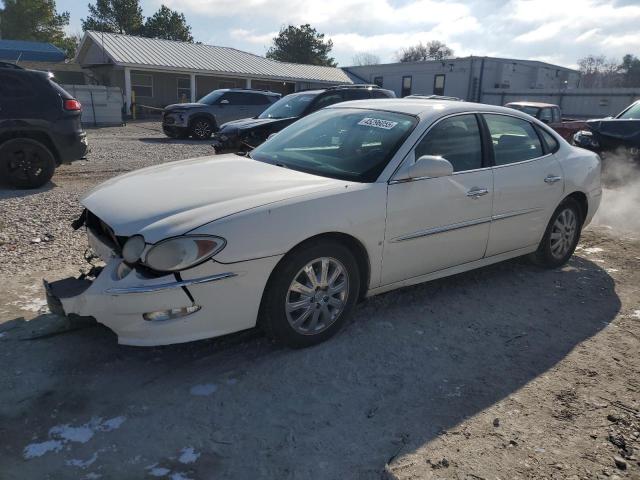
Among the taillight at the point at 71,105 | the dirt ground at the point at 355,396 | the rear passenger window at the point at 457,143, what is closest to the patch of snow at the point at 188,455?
the dirt ground at the point at 355,396

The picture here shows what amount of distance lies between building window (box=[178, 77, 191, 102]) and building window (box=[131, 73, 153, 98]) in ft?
5.70

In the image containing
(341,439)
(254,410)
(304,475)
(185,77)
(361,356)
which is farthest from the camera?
(185,77)

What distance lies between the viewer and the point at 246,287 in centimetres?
309

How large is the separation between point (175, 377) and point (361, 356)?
3.83ft

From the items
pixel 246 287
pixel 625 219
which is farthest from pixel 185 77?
pixel 246 287

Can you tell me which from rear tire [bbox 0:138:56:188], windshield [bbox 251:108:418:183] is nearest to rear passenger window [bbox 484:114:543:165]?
windshield [bbox 251:108:418:183]

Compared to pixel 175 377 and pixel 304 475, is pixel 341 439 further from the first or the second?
pixel 175 377

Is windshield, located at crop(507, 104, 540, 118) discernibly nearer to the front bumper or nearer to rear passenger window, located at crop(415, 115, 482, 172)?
rear passenger window, located at crop(415, 115, 482, 172)

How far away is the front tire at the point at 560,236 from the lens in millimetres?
5039

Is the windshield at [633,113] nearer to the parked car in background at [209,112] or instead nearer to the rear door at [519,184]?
the rear door at [519,184]

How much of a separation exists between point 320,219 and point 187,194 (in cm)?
86

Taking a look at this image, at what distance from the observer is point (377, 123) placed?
4.15 m

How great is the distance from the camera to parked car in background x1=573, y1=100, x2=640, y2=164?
9.12 metres

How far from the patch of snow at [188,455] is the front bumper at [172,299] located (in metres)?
0.65
